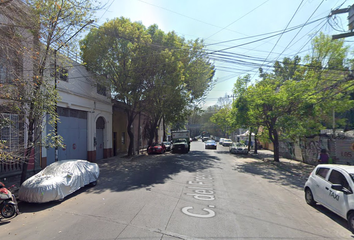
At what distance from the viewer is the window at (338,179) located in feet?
18.8

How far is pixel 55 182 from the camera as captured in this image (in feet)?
24.5

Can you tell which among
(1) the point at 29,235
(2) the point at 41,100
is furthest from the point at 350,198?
(2) the point at 41,100

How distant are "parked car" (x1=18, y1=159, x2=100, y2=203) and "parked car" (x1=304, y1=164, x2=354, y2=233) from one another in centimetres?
807

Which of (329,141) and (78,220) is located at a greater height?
(329,141)

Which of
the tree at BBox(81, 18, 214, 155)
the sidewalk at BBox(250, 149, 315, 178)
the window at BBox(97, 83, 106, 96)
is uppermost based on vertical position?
the tree at BBox(81, 18, 214, 155)

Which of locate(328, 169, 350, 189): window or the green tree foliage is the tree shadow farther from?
the green tree foliage

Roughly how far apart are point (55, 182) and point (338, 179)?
859 cm

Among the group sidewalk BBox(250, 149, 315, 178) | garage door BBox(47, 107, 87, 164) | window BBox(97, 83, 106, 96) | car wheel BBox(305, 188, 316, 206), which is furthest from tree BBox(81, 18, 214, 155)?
car wheel BBox(305, 188, 316, 206)

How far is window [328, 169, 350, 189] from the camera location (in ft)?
18.8

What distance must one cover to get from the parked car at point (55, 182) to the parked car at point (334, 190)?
8.07 metres

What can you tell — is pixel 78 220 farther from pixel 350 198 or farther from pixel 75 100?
pixel 75 100

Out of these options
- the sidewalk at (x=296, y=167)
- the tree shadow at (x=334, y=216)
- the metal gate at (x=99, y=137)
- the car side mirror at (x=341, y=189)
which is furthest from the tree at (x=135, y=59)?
the car side mirror at (x=341, y=189)

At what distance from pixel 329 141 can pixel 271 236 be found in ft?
48.3

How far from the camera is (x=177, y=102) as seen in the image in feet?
71.8
